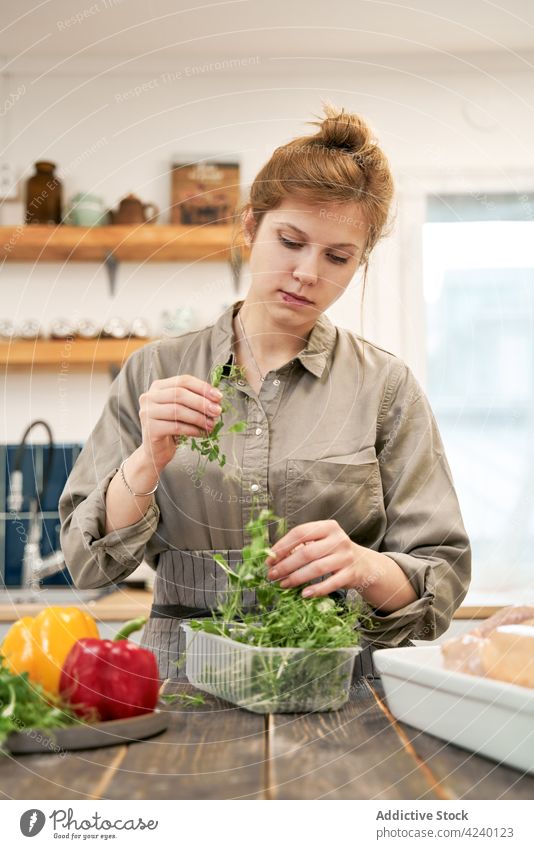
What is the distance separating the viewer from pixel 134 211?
177cm

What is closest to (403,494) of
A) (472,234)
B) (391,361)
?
(391,361)

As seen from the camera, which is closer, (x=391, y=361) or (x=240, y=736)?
(x=240, y=736)

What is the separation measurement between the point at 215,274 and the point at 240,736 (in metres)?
1.43

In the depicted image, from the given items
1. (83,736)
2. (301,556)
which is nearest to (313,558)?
(301,556)

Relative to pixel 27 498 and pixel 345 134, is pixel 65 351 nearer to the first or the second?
pixel 27 498

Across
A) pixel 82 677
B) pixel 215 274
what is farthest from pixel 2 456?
pixel 82 677

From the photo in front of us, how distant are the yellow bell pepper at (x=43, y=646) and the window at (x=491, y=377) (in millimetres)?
663

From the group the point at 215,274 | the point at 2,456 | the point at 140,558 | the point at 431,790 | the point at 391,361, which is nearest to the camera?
the point at 431,790

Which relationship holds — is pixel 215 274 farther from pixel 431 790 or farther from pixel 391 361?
pixel 431 790

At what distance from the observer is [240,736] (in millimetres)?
522

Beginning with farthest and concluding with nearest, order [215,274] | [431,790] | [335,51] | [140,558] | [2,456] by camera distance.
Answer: [2,456]
[215,274]
[335,51]
[140,558]
[431,790]

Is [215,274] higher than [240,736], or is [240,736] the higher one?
[215,274]

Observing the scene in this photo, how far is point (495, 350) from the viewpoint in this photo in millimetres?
1084
